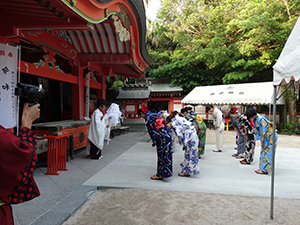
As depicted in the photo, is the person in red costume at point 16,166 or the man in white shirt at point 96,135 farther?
the man in white shirt at point 96,135

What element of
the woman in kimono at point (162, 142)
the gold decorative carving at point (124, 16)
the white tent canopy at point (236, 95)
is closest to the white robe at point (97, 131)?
the woman in kimono at point (162, 142)

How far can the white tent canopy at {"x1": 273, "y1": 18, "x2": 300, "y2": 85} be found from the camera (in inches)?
89.2

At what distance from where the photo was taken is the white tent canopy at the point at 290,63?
2265 millimetres

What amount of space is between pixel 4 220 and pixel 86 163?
152 inches

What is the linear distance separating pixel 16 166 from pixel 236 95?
482 inches

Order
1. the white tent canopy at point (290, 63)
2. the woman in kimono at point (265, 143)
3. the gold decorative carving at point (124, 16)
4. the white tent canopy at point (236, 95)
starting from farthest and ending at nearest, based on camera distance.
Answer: the white tent canopy at point (236, 95)
the gold decorative carving at point (124, 16)
the woman in kimono at point (265, 143)
the white tent canopy at point (290, 63)

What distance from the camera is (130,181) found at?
12.0 feet

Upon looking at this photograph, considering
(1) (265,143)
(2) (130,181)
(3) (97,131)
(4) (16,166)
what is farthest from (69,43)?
(1) (265,143)

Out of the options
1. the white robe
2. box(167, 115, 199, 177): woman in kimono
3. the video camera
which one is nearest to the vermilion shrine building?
box(167, 115, 199, 177): woman in kimono

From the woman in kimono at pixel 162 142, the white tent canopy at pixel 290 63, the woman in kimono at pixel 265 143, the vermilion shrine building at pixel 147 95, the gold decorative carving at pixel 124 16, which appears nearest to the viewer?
the white tent canopy at pixel 290 63

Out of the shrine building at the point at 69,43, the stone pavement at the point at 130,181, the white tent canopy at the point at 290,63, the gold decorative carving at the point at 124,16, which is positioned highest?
the gold decorative carving at the point at 124,16

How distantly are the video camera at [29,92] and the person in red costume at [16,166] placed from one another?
0.15ft

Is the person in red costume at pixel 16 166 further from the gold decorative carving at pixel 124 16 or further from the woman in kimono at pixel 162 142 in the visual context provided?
the gold decorative carving at pixel 124 16

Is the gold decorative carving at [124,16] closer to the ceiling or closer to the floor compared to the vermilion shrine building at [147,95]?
closer to the ceiling
